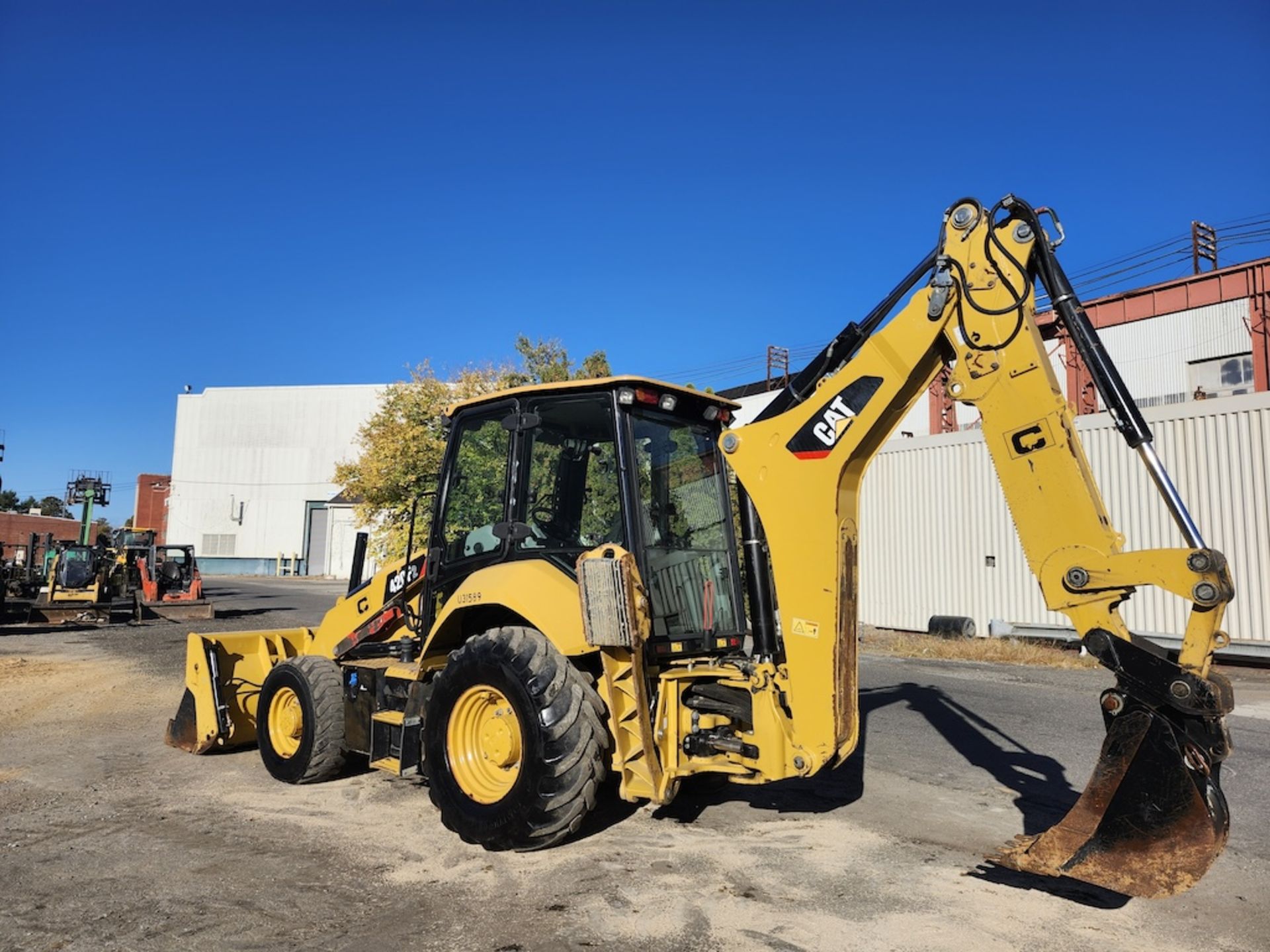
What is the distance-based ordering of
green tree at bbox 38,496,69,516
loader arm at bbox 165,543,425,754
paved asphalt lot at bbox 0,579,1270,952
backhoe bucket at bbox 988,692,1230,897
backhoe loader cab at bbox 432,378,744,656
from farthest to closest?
green tree at bbox 38,496,69,516 < loader arm at bbox 165,543,425,754 < backhoe loader cab at bbox 432,378,744,656 < paved asphalt lot at bbox 0,579,1270,952 < backhoe bucket at bbox 988,692,1230,897

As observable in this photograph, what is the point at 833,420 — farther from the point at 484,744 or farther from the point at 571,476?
the point at 484,744

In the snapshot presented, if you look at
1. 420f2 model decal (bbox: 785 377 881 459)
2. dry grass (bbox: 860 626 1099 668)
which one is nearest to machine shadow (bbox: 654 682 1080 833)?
420f2 model decal (bbox: 785 377 881 459)

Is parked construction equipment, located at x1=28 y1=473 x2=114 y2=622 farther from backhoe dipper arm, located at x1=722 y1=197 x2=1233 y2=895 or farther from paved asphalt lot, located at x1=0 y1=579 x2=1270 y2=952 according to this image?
backhoe dipper arm, located at x1=722 y1=197 x2=1233 y2=895

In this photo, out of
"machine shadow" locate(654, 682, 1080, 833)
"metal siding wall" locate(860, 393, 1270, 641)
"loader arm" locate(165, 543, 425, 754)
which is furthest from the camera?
"metal siding wall" locate(860, 393, 1270, 641)

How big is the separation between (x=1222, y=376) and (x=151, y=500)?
6881cm

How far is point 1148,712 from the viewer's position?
3791 millimetres

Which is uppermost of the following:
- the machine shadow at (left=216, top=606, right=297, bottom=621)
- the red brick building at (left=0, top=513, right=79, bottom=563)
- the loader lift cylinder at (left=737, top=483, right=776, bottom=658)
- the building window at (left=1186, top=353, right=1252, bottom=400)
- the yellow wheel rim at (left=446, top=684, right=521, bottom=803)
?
the building window at (left=1186, top=353, right=1252, bottom=400)

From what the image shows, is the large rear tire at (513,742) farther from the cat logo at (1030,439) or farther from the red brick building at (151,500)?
the red brick building at (151,500)

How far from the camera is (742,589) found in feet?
18.7

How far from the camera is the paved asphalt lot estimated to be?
3932 millimetres

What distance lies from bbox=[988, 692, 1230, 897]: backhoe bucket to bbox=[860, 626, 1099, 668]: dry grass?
1095cm

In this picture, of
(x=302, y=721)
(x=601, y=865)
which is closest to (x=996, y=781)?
(x=601, y=865)

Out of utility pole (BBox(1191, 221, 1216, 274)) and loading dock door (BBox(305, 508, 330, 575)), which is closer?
utility pole (BBox(1191, 221, 1216, 274))

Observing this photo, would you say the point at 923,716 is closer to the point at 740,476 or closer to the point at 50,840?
the point at 740,476
